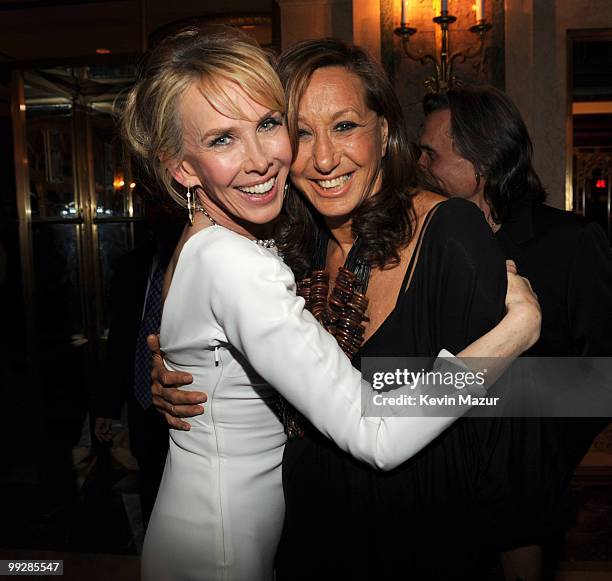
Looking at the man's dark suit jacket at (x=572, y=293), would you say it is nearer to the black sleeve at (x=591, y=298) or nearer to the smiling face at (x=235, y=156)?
the black sleeve at (x=591, y=298)

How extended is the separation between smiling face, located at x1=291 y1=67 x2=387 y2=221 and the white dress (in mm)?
400

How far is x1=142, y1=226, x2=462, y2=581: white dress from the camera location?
1.19 meters

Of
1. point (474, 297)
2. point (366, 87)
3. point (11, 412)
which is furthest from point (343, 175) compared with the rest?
point (11, 412)

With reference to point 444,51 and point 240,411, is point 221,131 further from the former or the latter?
point 444,51

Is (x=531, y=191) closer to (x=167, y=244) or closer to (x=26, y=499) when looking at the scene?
(x=167, y=244)

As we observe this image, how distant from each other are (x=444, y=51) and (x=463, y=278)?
2.69 meters

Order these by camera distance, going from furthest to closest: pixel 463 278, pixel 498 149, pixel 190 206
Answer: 1. pixel 498 149
2. pixel 190 206
3. pixel 463 278

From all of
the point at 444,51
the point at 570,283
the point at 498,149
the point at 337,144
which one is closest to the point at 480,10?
the point at 444,51

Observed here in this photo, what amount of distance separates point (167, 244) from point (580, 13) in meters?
3.02

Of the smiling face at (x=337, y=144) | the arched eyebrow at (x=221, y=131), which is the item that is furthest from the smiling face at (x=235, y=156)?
the smiling face at (x=337, y=144)

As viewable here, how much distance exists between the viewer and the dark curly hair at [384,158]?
1.54 meters

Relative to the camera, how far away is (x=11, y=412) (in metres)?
5.51

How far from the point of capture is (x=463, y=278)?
1.34m

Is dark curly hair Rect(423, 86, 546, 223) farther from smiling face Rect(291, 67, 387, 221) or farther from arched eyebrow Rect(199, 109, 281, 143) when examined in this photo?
arched eyebrow Rect(199, 109, 281, 143)
